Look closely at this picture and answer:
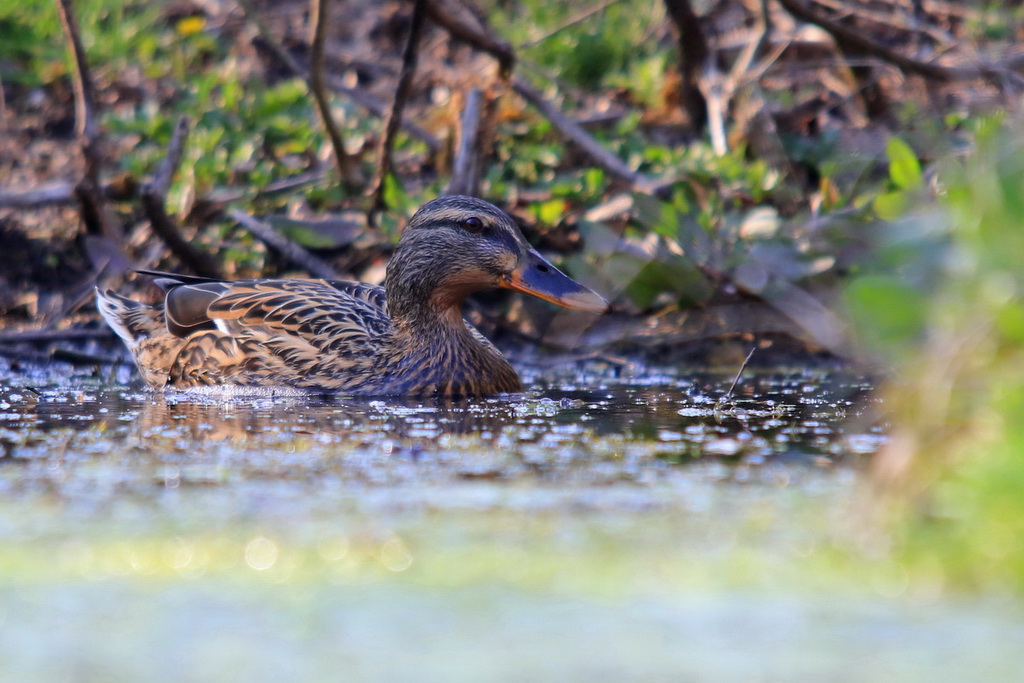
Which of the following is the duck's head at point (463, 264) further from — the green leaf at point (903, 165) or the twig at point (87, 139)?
the green leaf at point (903, 165)

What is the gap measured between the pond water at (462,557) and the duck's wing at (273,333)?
1.39 meters

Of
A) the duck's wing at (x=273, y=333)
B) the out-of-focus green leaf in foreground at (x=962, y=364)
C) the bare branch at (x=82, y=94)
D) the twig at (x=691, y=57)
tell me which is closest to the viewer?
the out-of-focus green leaf in foreground at (x=962, y=364)

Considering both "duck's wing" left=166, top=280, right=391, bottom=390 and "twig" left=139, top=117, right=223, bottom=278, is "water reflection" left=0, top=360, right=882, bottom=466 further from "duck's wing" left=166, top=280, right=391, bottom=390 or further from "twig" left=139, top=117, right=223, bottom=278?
"twig" left=139, top=117, right=223, bottom=278

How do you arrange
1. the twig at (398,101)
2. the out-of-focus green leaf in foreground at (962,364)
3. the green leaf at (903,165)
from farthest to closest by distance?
the twig at (398,101) → the green leaf at (903,165) → the out-of-focus green leaf in foreground at (962,364)

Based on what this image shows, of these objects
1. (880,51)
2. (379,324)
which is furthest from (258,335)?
(880,51)

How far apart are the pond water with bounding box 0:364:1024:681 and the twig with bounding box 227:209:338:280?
2.78 meters

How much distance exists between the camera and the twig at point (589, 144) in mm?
7938

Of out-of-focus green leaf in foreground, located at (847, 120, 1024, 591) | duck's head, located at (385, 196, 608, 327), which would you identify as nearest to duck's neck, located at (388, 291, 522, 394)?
duck's head, located at (385, 196, 608, 327)

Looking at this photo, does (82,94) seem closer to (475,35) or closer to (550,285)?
(475,35)

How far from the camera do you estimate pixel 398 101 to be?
7.98 m

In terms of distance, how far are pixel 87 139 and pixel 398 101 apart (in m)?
1.69

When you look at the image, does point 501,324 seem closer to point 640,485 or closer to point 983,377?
point 640,485

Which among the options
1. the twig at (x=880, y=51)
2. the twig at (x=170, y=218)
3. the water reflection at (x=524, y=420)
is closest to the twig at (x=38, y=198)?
the twig at (x=170, y=218)

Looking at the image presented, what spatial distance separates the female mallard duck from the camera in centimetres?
663
